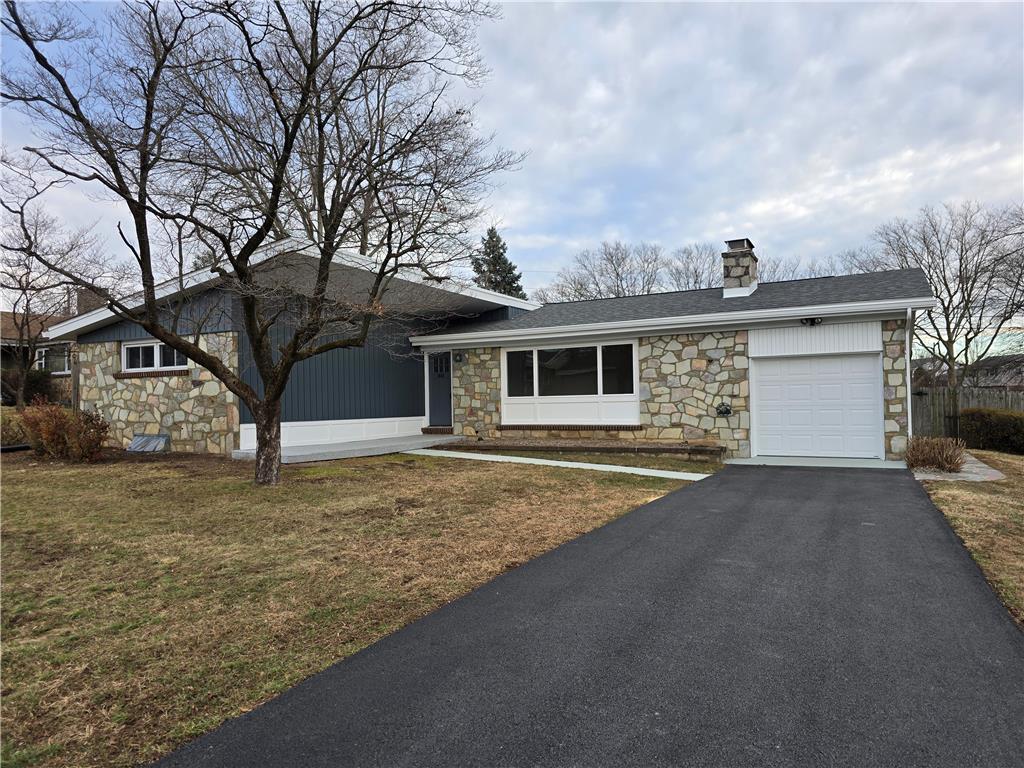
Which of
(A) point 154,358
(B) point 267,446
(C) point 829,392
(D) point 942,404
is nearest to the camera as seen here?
(B) point 267,446

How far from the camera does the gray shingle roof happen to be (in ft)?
33.1

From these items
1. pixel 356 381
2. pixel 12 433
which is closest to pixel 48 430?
pixel 12 433

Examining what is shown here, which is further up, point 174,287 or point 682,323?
point 174,287

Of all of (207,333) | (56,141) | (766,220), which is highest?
(766,220)

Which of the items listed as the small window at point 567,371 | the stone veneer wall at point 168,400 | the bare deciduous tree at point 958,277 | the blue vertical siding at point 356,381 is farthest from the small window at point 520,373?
the bare deciduous tree at point 958,277

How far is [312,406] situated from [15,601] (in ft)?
25.9

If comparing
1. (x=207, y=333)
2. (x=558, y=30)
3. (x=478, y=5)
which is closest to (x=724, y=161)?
(x=558, y=30)

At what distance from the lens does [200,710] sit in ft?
7.89

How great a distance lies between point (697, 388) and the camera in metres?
11.1

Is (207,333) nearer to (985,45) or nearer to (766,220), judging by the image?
(985,45)

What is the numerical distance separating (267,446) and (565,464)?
4.60m

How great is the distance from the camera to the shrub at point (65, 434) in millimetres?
9836

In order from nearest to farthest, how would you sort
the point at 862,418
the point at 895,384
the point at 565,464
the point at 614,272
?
the point at 895,384 < the point at 565,464 < the point at 862,418 < the point at 614,272

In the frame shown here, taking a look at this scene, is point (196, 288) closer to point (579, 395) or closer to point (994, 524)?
point (579, 395)
